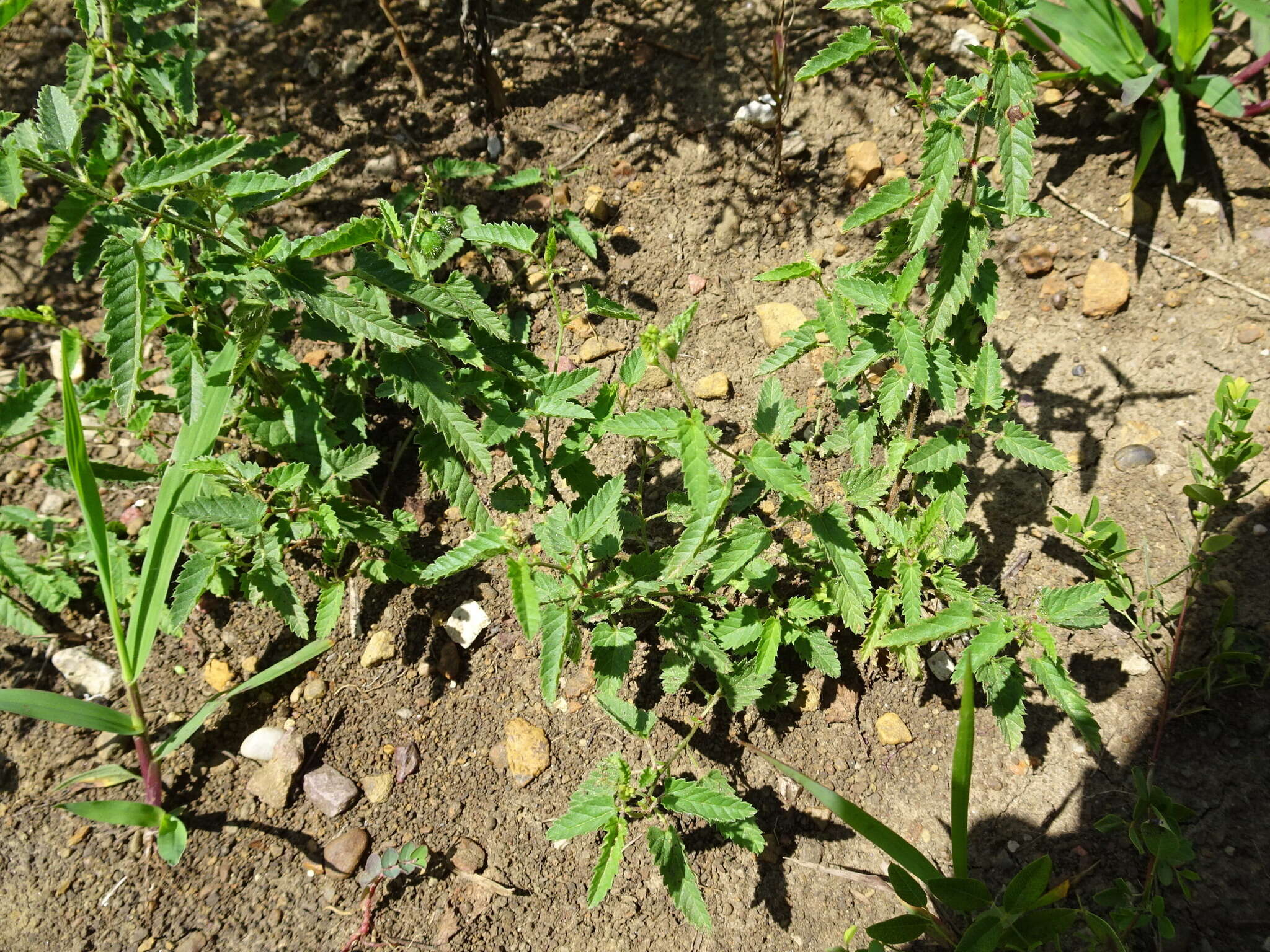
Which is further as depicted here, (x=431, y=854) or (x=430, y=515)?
(x=430, y=515)

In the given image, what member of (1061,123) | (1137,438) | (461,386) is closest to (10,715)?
(461,386)

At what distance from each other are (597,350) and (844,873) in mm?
1733

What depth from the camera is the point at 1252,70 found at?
100 inches

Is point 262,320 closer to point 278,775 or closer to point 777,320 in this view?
point 278,775

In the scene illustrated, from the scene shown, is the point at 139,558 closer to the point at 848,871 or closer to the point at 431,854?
the point at 431,854

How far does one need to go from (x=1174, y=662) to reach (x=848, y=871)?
986 mm

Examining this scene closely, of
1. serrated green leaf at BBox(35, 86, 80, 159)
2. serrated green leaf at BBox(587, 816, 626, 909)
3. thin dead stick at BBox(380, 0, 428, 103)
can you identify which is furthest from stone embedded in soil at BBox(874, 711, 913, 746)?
thin dead stick at BBox(380, 0, 428, 103)

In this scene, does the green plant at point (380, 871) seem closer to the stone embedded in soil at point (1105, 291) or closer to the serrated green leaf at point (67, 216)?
the serrated green leaf at point (67, 216)

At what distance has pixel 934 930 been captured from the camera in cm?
182

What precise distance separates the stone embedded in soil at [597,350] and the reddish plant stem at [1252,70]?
209 centimetres

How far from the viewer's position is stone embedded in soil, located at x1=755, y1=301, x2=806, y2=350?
2.74m

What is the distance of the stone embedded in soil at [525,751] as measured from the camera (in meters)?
2.31

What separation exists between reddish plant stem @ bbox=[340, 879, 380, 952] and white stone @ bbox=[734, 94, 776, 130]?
2734mm

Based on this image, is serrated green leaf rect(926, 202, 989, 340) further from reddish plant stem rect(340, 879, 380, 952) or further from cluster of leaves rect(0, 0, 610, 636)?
reddish plant stem rect(340, 879, 380, 952)
